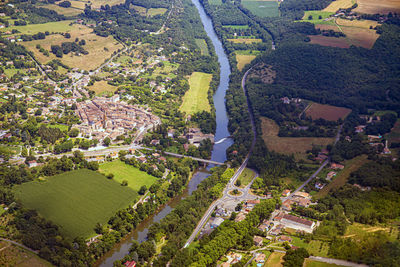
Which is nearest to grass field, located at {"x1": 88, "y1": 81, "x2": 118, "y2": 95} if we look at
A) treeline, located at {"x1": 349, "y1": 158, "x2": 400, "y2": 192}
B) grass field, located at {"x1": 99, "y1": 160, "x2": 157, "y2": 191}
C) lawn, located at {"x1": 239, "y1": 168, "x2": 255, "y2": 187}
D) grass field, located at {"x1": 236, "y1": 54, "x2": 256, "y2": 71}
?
grass field, located at {"x1": 99, "y1": 160, "x2": 157, "y2": 191}

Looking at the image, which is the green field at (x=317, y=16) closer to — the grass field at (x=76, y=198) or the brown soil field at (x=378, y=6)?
the brown soil field at (x=378, y=6)

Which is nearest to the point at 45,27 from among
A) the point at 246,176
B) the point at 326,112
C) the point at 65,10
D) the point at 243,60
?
the point at 65,10

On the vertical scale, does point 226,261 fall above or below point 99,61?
above

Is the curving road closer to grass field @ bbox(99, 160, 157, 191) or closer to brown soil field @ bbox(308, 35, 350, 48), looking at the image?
grass field @ bbox(99, 160, 157, 191)

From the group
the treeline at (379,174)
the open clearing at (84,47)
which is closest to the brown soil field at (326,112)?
the treeline at (379,174)

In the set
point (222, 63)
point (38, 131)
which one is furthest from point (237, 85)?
point (38, 131)

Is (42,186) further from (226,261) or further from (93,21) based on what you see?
(93,21)
